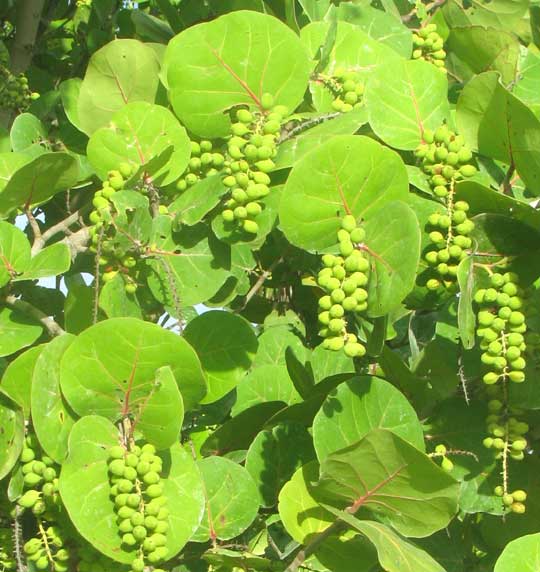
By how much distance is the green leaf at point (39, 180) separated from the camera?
1.61m

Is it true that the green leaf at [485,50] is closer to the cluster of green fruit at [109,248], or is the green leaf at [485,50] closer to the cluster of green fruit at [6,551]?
the cluster of green fruit at [109,248]

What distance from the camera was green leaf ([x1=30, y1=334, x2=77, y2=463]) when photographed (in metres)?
1.42

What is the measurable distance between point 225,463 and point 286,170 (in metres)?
0.48

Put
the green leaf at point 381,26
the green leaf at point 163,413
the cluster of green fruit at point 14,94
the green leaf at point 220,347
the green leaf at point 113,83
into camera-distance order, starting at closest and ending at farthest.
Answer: the green leaf at point 163,413, the green leaf at point 220,347, the green leaf at point 113,83, the green leaf at point 381,26, the cluster of green fruit at point 14,94

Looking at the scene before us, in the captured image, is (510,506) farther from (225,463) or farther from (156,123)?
(156,123)

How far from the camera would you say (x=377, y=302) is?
1.36m

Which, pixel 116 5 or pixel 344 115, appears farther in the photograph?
pixel 116 5

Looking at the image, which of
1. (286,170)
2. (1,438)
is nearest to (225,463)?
(1,438)

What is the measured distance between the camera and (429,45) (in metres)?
2.06

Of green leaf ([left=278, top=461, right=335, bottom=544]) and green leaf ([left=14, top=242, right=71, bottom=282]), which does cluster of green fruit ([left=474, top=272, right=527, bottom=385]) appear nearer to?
green leaf ([left=278, top=461, right=335, bottom=544])

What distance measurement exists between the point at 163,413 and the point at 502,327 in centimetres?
49

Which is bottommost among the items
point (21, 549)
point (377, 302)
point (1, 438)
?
point (21, 549)

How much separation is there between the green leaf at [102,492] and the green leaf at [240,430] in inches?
10.5

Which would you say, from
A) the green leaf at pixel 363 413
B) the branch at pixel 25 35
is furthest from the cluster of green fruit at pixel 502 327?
the branch at pixel 25 35
